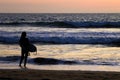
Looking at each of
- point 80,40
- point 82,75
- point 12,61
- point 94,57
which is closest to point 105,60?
point 94,57

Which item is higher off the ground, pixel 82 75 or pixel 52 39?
pixel 82 75

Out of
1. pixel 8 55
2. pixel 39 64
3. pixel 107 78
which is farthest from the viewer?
pixel 8 55

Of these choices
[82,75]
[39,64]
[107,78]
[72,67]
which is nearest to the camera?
[107,78]

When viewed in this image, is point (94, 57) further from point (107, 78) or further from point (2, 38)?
point (2, 38)

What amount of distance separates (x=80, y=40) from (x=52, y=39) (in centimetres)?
250

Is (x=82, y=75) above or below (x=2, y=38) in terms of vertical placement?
above

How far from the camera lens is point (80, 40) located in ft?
103

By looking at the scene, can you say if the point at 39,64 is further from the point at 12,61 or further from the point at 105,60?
the point at 105,60

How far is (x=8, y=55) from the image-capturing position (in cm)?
1958

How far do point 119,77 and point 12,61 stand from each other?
7.24 metres

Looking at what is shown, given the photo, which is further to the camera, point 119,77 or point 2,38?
point 2,38

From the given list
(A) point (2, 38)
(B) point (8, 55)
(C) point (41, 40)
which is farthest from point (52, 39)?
(B) point (8, 55)

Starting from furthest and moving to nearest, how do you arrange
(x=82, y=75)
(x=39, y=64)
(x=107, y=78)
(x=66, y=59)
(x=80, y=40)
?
(x=80, y=40)
(x=66, y=59)
(x=39, y=64)
(x=82, y=75)
(x=107, y=78)

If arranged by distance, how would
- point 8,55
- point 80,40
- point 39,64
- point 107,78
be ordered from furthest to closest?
1. point 80,40
2. point 8,55
3. point 39,64
4. point 107,78
